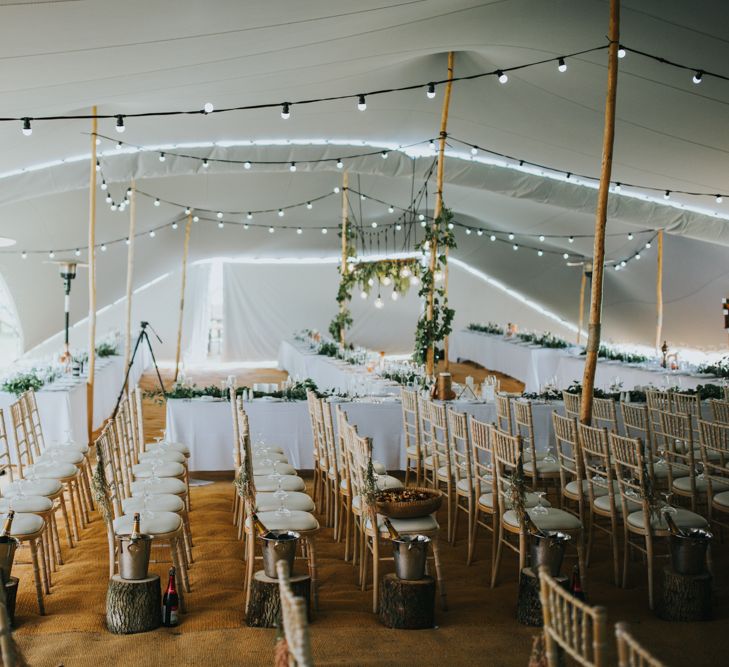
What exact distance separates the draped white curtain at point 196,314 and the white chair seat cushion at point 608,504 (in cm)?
1690

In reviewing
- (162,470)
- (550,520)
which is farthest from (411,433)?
(550,520)

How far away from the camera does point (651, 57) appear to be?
671 cm

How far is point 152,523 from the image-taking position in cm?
460

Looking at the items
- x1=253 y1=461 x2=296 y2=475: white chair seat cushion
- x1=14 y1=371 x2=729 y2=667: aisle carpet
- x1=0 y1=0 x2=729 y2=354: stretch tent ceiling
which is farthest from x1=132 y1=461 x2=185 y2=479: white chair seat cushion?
x1=0 y1=0 x2=729 y2=354: stretch tent ceiling

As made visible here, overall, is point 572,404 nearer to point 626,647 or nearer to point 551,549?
point 551,549

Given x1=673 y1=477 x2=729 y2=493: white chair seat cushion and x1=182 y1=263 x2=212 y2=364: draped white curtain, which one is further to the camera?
x1=182 y1=263 x2=212 y2=364: draped white curtain

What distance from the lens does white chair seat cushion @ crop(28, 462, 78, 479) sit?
597cm

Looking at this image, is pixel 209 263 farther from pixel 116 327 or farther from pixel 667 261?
pixel 667 261

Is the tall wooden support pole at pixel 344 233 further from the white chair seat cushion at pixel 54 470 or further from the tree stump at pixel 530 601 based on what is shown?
the tree stump at pixel 530 601

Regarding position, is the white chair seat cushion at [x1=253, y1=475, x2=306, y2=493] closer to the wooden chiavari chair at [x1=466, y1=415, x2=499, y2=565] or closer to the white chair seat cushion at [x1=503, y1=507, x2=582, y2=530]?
the wooden chiavari chair at [x1=466, y1=415, x2=499, y2=565]

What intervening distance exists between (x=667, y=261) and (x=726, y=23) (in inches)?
321

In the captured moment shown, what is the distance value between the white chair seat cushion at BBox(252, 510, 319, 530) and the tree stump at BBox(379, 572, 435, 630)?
671 mm

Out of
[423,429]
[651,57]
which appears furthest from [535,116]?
[423,429]

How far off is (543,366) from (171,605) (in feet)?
35.9
